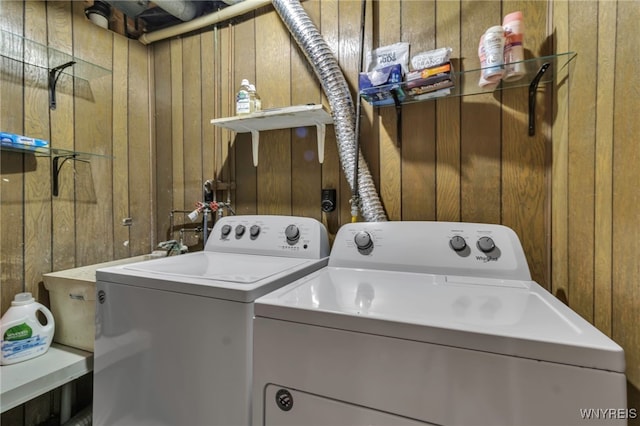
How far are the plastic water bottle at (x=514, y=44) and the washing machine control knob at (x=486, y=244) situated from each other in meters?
0.61

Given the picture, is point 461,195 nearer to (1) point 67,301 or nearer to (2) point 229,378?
(2) point 229,378

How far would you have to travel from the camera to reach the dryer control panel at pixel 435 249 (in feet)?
3.14

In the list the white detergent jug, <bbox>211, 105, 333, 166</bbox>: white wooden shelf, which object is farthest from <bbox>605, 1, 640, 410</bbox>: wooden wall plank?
the white detergent jug

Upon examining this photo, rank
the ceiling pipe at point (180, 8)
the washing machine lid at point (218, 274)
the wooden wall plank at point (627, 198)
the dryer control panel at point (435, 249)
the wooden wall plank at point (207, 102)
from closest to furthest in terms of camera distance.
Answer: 1. the wooden wall plank at point (627, 198)
2. the washing machine lid at point (218, 274)
3. the dryer control panel at point (435, 249)
4. the ceiling pipe at point (180, 8)
5. the wooden wall plank at point (207, 102)

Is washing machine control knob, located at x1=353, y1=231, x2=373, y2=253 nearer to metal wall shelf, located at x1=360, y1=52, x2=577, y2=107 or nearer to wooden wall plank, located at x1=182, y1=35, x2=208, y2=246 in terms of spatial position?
metal wall shelf, located at x1=360, y1=52, x2=577, y2=107

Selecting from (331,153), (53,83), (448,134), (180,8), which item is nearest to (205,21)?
(180,8)

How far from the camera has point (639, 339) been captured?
66 cm

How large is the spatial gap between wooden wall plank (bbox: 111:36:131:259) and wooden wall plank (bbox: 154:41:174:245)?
174 mm

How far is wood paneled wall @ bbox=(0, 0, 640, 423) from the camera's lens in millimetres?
788

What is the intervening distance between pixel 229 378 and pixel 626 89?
3.90ft

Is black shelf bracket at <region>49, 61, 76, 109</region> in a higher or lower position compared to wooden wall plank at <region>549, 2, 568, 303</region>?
higher

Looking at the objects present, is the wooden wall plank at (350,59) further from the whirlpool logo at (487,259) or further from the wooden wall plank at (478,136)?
the whirlpool logo at (487,259)

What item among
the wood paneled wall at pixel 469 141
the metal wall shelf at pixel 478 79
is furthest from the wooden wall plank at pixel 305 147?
the metal wall shelf at pixel 478 79

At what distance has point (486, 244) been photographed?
98cm
